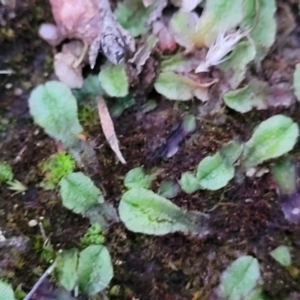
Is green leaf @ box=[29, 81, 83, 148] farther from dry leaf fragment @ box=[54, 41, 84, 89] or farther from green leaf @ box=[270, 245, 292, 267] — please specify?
green leaf @ box=[270, 245, 292, 267]

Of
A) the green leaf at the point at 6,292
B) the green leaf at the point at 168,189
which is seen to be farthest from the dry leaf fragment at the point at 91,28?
the green leaf at the point at 6,292

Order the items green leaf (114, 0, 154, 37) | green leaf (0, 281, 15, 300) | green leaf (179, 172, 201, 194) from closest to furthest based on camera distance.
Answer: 1. green leaf (0, 281, 15, 300)
2. green leaf (179, 172, 201, 194)
3. green leaf (114, 0, 154, 37)

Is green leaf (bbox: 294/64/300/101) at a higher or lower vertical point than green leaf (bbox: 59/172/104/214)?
lower

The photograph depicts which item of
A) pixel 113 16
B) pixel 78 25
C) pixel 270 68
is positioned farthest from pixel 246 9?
pixel 78 25

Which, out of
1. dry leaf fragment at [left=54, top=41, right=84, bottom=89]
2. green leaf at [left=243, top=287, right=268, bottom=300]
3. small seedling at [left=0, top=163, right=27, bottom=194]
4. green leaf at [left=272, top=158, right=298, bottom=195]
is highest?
dry leaf fragment at [left=54, top=41, right=84, bottom=89]

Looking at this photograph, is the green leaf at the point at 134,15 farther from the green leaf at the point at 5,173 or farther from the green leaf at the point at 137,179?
the green leaf at the point at 5,173

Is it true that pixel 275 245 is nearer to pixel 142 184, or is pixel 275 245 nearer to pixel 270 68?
pixel 142 184

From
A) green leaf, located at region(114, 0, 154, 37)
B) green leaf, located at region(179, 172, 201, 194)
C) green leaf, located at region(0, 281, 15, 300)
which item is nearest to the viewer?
green leaf, located at region(0, 281, 15, 300)

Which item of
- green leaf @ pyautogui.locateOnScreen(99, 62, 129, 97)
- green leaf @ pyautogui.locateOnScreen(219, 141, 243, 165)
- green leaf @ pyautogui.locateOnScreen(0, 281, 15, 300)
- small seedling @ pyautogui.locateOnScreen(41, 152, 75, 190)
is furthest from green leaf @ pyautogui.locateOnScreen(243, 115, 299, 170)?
green leaf @ pyautogui.locateOnScreen(0, 281, 15, 300)
